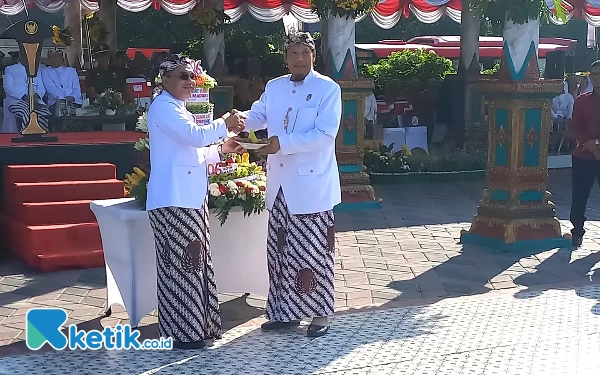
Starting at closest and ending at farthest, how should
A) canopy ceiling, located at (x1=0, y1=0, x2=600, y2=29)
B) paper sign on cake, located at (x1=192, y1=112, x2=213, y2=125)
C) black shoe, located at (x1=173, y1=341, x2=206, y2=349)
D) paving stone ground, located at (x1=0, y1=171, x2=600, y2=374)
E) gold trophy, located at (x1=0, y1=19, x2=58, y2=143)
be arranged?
black shoe, located at (x1=173, y1=341, x2=206, y2=349) → paper sign on cake, located at (x1=192, y1=112, x2=213, y2=125) → paving stone ground, located at (x1=0, y1=171, x2=600, y2=374) → gold trophy, located at (x1=0, y1=19, x2=58, y2=143) → canopy ceiling, located at (x1=0, y1=0, x2=600, y2=29)

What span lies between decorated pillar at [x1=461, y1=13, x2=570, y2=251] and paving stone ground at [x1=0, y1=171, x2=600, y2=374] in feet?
0.61

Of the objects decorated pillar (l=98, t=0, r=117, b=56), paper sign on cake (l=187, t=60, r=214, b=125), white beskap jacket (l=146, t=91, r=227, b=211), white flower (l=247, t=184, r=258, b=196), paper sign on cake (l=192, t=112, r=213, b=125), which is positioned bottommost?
white flower (l=247, t=184, r=258, b=196)

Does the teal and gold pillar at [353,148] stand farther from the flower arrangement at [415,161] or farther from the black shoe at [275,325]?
the black shoe at [275,325]

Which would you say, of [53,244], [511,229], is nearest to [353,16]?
[511,229]

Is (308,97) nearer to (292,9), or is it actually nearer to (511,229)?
(511,229)

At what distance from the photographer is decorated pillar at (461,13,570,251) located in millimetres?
6871

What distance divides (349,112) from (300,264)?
15.1ft

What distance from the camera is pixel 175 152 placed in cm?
423

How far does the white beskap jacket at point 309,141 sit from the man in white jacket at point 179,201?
0.38 meters

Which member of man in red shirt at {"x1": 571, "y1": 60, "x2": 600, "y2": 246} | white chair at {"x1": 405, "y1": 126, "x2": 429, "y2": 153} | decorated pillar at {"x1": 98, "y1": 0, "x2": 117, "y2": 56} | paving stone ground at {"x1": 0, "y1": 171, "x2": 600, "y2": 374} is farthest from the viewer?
decorated pillar at {"x1": 98, "y1": 0, "x2": 117, "y2": 56}

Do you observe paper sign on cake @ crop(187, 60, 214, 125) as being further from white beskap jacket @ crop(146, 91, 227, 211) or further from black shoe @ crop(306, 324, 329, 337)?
black shoe @ crop(306, 324, 329, 337)

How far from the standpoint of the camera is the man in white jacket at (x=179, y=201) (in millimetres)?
4195

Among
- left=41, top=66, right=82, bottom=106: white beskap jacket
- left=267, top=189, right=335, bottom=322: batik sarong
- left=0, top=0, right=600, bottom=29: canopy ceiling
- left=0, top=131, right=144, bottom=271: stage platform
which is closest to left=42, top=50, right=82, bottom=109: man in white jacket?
left=41, top=66, right=82, bottom=106: white beskap jacket

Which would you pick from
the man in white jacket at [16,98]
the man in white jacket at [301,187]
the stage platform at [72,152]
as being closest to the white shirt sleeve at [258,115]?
the man in white jacket at [301,187]
